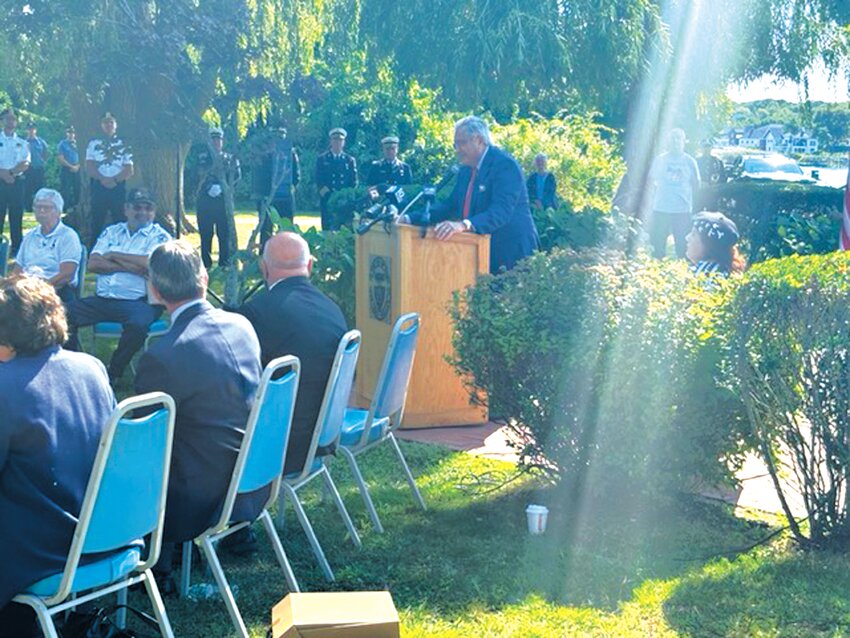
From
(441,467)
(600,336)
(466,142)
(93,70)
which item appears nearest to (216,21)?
(93,70)

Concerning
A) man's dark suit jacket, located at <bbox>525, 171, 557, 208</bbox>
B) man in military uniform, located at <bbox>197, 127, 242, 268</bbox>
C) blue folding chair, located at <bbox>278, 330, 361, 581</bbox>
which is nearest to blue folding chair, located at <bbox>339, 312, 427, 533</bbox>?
blue folding chair, located at <bbox>278, 330, 361, 581</bbox>

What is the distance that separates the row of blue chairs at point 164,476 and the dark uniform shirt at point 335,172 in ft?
37.1

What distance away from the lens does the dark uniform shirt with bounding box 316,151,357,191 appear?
56.9 feet

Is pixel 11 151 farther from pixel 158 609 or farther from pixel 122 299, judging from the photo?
pixel 158 609

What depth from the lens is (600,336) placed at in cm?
598

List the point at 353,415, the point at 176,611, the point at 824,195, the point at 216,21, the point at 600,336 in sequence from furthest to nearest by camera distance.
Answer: the point at 824,195 → the point at 216,21 → the point at 353,415 → the point at 600,336 → the point at 176,611

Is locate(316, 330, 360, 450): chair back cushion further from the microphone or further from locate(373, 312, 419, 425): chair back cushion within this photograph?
the microphone

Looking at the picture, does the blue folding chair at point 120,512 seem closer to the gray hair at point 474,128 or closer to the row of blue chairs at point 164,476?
the row of blue chairs at point 164,476

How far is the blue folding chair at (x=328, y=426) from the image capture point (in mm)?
5297

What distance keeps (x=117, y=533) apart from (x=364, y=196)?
472 inches

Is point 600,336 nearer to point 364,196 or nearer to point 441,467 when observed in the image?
point 441,467

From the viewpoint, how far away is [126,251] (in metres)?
9.06

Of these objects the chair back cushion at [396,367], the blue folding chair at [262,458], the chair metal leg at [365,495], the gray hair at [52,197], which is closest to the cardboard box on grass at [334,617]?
the blue folding chair at [262,458]

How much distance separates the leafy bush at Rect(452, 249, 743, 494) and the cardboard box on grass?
1.89 meters
